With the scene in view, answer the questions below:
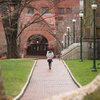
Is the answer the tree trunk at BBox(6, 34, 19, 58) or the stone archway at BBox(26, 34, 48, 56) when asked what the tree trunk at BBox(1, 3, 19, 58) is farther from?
the stone archway at BBox(26, 34, 48, 56)

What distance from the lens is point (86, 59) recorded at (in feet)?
155

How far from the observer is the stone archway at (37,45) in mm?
97312

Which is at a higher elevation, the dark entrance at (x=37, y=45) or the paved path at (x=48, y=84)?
the paved path at (x=48, y=84)

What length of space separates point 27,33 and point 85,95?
8659 centimetres

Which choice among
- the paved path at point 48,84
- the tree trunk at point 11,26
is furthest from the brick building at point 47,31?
the paved path at point 48,84

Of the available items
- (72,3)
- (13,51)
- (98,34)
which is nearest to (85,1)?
(98,34)

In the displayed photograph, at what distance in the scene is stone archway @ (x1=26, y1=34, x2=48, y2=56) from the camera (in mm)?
97312

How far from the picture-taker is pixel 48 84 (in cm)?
2508

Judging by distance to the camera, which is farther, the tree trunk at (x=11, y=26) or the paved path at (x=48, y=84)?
the tree trunk at (x=11, y=26)

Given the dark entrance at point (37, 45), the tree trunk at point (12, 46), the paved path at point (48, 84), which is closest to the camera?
the paved path at point (48, 84)

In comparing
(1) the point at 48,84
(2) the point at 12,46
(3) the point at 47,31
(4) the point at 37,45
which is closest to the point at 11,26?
(2) the point at 12,46

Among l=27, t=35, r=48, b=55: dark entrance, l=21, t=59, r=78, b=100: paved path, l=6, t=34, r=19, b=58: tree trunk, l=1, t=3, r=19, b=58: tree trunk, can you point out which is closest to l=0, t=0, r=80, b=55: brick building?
l=27, t=35, r=48, b=55: dark entrance

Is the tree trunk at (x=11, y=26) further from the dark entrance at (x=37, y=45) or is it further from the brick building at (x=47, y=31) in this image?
the dark entrance at (x=37, y=45)

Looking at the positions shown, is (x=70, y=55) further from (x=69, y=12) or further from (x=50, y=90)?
(x=69, y=12)
